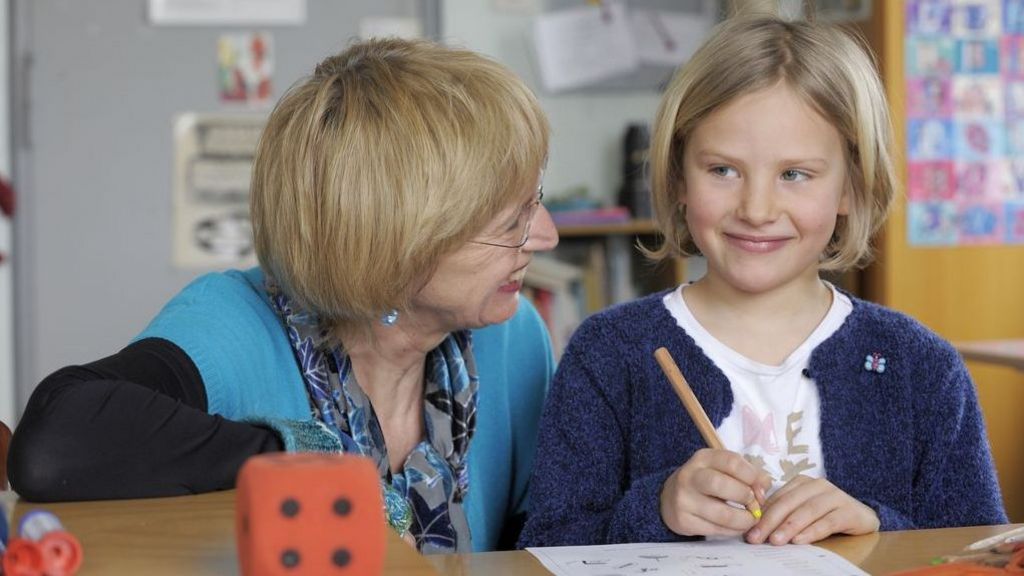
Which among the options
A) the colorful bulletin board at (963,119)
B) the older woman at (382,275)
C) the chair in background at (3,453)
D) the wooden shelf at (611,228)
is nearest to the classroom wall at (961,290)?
the colorful bulletin board at (963,119)

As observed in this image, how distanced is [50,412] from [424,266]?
431mm

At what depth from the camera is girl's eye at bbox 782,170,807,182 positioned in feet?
4.28

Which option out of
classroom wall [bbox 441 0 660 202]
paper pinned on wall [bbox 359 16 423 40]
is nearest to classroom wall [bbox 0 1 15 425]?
paper pinned on wall [bbox 359 16 423 40]

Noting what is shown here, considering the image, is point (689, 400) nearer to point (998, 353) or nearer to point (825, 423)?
point (825, 423)

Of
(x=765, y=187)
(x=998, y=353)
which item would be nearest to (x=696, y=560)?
(x=765, y=187)

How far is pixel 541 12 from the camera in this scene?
4.04 metres

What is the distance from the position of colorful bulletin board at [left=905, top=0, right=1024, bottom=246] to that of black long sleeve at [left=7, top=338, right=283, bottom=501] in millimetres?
2965

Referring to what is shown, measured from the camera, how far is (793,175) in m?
1.31

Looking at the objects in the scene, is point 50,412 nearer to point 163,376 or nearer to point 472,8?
point 163,376

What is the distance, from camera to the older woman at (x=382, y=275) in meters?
1.28

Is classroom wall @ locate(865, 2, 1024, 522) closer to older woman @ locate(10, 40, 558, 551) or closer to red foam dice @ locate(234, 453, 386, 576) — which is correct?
older woman @ locate(10, 40, 558, 551)

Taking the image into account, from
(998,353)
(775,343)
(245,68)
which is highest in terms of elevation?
(245,68)

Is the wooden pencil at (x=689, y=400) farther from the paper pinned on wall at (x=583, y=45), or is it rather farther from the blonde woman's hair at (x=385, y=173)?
the paper pinned on wall at (x=583, y=45)

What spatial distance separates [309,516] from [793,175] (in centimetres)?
75
